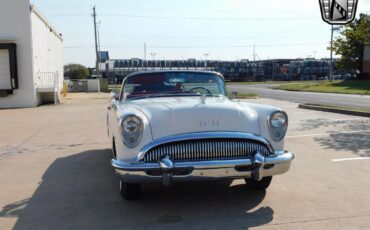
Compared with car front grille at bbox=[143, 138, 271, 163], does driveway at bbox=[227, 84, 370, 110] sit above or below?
below

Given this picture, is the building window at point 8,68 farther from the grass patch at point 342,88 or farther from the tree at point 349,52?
the tree at point 349,52

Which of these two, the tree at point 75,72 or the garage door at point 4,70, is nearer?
the garage door at point 4,70

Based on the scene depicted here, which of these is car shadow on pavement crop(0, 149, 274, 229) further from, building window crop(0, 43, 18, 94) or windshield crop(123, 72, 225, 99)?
building window crop(0, 43, 18, 94)

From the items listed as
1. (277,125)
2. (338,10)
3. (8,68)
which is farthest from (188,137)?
(8,68)

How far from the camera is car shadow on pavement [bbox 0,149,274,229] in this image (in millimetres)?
4547

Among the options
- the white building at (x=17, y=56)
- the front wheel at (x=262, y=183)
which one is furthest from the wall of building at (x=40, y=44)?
the front wheel at (x=262, y=183)

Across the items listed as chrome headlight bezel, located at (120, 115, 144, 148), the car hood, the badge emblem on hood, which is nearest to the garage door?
the car hood

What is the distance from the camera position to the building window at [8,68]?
73.7ft

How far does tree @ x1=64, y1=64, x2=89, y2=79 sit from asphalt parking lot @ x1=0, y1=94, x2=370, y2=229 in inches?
2814

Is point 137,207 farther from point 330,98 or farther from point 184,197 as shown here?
point 330,98

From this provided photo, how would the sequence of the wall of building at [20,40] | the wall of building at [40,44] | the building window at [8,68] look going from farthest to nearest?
the wall of building at [40,44], the wall of building at [20,40], the building window at [8,68]

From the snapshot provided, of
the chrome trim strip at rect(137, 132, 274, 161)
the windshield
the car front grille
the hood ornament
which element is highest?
the hood ornament

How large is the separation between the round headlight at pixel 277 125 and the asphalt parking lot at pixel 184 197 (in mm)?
764

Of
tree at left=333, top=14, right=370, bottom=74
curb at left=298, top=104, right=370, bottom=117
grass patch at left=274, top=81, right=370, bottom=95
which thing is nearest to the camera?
curb at left=298, top=104, right=370, bottom=117
